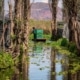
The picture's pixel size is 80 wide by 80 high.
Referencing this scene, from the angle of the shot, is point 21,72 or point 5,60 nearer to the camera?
point 21,72

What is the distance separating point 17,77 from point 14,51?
5.72 meters

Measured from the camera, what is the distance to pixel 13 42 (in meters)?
22.0

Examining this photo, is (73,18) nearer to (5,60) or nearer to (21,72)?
(5,60)

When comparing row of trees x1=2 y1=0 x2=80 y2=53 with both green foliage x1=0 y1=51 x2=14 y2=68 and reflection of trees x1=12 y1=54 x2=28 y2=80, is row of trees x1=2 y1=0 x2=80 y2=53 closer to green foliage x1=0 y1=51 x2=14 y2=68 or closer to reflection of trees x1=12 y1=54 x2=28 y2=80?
reflection of trees x1=12 y1=54 x2=28 y2=80

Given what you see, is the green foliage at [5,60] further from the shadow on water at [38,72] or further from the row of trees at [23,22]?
the row of trees at [23,22]

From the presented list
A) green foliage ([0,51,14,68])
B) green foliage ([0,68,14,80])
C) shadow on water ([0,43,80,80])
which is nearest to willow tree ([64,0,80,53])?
shadow on water ([0,43,80,80])

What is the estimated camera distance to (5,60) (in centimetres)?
1841

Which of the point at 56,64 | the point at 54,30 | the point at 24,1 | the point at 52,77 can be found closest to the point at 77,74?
the point at 52,77

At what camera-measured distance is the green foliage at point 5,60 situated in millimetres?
18078

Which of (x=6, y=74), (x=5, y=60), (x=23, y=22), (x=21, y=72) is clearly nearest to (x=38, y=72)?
(x=21, y=72)

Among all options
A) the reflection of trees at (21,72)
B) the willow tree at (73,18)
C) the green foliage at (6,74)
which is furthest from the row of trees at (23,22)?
the green foliage at (6,74)

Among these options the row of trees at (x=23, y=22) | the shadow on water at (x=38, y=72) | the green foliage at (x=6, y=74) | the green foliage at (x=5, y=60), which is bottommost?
the shadow on water at (x=38, y=72)

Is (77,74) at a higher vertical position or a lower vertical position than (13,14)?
lower

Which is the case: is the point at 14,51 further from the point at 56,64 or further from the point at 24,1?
the point at 24,1
